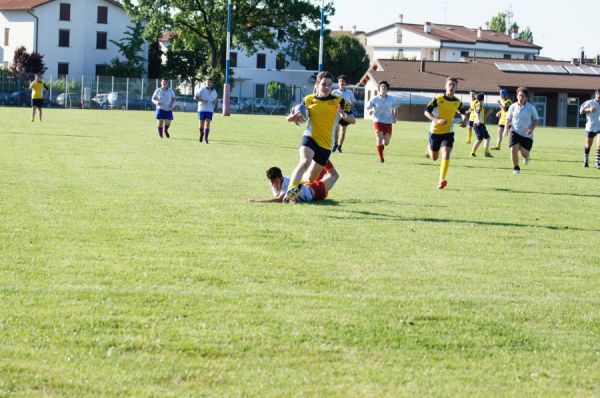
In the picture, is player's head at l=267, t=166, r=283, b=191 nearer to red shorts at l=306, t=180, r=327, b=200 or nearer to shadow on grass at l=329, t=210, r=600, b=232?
red shorts at l=306, t=180, r=327, b=200

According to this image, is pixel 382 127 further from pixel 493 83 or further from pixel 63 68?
pixel 63 68

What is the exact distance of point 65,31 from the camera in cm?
9050

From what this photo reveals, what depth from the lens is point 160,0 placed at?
8500cm

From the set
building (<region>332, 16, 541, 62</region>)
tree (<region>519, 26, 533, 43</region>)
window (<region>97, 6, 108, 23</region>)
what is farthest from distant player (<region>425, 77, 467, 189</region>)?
tree (<region>519, 26, 533, 43</region>)

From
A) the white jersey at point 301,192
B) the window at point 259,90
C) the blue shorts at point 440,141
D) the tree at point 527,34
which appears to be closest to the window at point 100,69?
the window at point 259,90

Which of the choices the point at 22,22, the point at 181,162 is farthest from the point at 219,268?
the point at 22,22

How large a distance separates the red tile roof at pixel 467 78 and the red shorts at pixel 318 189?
223 ft

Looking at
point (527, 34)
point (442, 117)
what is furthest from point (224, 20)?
point (527, 34)

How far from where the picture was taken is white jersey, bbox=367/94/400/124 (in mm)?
24641

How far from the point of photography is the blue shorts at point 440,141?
18925mm

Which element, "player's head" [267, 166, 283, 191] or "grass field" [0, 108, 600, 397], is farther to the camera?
"player's head" [267, 166, 283, 191]

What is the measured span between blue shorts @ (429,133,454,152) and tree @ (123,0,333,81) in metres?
65.6

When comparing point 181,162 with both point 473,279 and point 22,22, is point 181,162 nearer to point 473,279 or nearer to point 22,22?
point 473,279

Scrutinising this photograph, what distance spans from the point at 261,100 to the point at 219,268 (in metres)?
74.8
